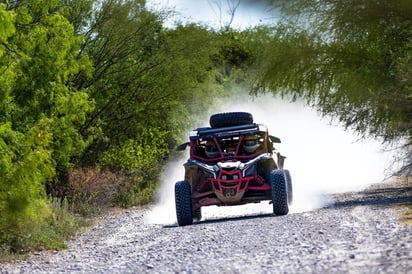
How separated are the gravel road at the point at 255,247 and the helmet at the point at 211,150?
6.46 ft

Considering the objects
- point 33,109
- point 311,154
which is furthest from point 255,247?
point 311,154

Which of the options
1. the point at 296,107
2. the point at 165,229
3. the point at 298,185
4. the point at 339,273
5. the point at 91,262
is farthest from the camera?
the point at 296,107

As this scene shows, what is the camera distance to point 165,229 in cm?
2486

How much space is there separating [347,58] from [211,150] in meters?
10.2

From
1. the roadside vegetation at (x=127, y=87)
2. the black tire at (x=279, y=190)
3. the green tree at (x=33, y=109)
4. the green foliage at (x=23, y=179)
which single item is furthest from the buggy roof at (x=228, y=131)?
the green foliage at (x=23, y=179)

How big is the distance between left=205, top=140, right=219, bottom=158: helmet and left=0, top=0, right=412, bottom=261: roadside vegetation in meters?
4.00

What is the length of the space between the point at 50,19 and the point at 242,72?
35112 millimetres

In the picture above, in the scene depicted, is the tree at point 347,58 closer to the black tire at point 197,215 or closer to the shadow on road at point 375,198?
the shadow on road at point 375,198

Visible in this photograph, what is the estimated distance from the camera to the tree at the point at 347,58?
1293 inches

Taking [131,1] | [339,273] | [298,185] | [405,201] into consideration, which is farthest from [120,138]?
[339,273]

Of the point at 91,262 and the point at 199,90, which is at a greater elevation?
the point at 199,90

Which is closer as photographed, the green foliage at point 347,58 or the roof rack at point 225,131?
the roof rack at point 225,131

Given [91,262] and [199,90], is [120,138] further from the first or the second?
[91,262]

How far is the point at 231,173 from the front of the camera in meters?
25.2
